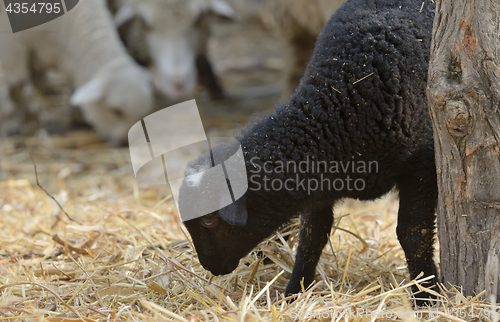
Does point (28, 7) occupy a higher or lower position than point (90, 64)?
higher

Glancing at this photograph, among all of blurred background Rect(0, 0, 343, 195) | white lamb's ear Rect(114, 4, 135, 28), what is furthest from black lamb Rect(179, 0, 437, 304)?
white lamb's ear Rect(114, 4, 135, 28)

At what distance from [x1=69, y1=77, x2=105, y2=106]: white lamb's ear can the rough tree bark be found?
5510mm

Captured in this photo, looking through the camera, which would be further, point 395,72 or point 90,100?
point 90,100

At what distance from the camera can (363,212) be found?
468cm

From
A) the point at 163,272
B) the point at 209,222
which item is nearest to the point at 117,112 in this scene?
the point at 163,272

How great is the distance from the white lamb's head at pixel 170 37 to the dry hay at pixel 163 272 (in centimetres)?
293

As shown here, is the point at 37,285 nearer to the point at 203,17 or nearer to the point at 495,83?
the point at 495,83

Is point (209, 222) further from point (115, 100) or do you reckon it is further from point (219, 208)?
point (115, 100)

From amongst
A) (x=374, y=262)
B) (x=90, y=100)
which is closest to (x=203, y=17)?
(x=90, y=100)

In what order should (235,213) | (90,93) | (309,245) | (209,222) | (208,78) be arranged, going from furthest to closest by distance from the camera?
(208,78) < (90,93) < (309,245) < (209,222) < (235,213)

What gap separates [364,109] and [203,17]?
6670 mm

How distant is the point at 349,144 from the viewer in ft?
9.04

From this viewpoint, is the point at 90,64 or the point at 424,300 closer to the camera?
the point at 424,300

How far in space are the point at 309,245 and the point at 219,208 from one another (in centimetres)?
87
